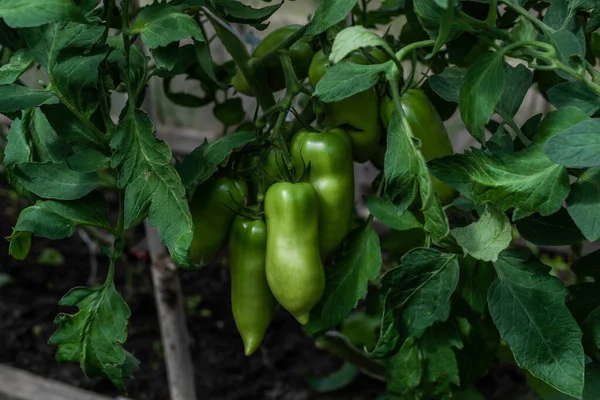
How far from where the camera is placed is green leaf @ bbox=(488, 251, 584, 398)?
61 cm

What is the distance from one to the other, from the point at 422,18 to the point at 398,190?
0.47 ft

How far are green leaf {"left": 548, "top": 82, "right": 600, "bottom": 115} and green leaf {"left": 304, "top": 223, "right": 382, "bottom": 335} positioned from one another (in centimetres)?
22

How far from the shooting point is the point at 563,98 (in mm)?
595

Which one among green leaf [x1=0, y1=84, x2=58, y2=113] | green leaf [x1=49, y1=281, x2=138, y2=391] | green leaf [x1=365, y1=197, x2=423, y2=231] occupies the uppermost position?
green leaf [x1=0, y1=84, x2=58, y2=113]

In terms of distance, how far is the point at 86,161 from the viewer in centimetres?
67

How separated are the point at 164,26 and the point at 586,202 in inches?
14.1

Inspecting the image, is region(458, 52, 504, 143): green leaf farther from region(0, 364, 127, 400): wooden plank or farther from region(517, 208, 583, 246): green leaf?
region(0, 364, 127, 400): wooden plank

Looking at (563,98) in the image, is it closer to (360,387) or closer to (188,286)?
(360,387)

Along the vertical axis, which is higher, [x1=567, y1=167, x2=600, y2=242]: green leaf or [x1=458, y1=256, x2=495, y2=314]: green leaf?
[x1=567, y1=167, x2=600, y2=242]: green leaf

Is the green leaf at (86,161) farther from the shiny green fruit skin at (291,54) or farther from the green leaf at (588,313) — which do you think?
the green leaf at (588,313)

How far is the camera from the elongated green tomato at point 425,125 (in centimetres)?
69

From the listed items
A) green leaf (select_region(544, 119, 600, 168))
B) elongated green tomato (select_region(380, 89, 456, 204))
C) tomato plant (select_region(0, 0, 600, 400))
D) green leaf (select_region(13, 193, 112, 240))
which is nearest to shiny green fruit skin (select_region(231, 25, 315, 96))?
tomato plant (select_region(0, 0, 600, 400))

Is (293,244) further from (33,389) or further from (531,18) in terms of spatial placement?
(33,389)

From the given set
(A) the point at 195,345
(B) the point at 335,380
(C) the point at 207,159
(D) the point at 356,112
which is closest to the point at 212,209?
(C) the point at 207,159
